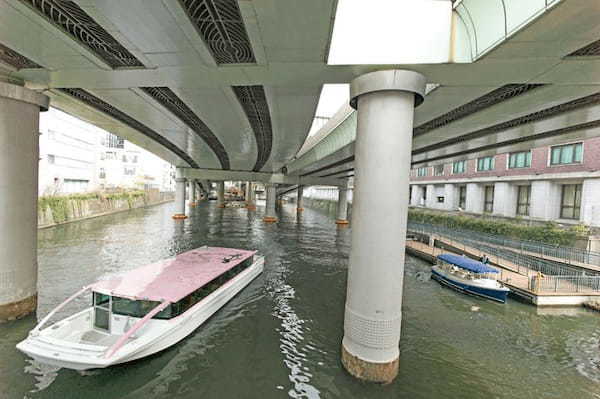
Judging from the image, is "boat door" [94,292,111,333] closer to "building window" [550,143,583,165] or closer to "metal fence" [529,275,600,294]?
"metal fence" [529,275,600,294]

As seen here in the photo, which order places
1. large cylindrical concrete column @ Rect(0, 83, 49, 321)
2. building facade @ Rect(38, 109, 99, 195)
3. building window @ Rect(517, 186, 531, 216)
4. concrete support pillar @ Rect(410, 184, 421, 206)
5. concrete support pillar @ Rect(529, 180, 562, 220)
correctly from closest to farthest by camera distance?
large cylindrical concrete column @ Rect(0, 83, 49, 321) < concrete support pillar @ Rect(529, 180, 562, 220) < building window @ Rect(517, 186, 531, 216) < building facade @ Rect(38, 109, 99, 195) < concrete support pillar @ Rect(410, 184, 421, 206)

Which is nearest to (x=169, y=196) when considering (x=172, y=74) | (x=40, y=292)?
(x=40, y=292)

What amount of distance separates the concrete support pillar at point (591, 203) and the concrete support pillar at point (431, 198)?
26.6 meters

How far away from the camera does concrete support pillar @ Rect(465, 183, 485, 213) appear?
132ft

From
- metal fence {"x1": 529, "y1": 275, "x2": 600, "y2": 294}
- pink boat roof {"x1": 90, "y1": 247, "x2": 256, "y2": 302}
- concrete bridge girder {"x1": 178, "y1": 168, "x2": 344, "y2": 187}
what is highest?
concrete bridge girder {"x1": 178, "y1": 168, "x2": 344, "y2": 187}

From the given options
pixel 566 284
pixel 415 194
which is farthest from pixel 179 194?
pixel 566 284

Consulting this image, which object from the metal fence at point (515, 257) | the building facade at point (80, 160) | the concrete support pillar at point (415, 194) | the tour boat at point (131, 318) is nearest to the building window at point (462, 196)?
the concrete support pillar at point (415, 194)

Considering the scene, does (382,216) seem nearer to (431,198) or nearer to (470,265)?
(470,265)

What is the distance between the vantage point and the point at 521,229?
26.5 metres

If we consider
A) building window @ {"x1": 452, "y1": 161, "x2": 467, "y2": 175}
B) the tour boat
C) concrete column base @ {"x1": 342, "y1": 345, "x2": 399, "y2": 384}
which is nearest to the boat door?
the tour boat

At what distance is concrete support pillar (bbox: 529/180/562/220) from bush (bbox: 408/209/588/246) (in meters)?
3.84

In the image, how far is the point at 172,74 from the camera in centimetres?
883

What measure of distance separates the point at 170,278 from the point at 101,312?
96.1 inches

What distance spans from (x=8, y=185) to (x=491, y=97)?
17.2 metres
